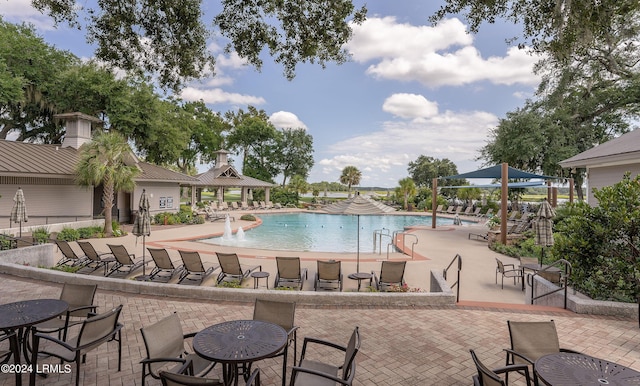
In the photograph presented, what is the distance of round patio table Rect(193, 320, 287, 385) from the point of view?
11.3 ft

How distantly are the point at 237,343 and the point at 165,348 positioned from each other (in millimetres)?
927

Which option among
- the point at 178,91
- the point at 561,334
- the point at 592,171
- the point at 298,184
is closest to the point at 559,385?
the point at 561,334

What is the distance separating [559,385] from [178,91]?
10.7m

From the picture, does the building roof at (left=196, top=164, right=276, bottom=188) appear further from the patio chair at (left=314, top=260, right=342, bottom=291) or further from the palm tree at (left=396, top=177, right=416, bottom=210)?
the patio chair at (left=314, top=260, right=342, bottom=291)

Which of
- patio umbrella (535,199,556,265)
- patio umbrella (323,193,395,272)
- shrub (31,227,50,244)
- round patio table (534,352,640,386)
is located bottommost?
shrub (31,227,50,244)

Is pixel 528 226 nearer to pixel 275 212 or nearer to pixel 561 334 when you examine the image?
pixel 561 334

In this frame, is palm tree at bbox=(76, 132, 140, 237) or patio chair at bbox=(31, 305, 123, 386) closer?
patio chair at bbox=(31, 305, 123, 386)

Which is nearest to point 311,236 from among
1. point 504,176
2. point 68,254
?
point 504,176

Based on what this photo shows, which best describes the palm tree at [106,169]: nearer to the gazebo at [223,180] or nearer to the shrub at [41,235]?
the shrub at [41,235]

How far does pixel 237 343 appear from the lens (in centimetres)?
373

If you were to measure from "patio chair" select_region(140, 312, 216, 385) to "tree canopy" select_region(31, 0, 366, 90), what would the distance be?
6993 millimetres

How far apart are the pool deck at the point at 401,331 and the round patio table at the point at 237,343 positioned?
2.75 ft

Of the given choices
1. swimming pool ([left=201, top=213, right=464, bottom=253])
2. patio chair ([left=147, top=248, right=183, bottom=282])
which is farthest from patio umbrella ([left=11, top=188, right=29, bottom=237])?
swimming pool ([left=201, top=213, right=464, bottom=253])

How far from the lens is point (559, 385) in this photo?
3041 mm
